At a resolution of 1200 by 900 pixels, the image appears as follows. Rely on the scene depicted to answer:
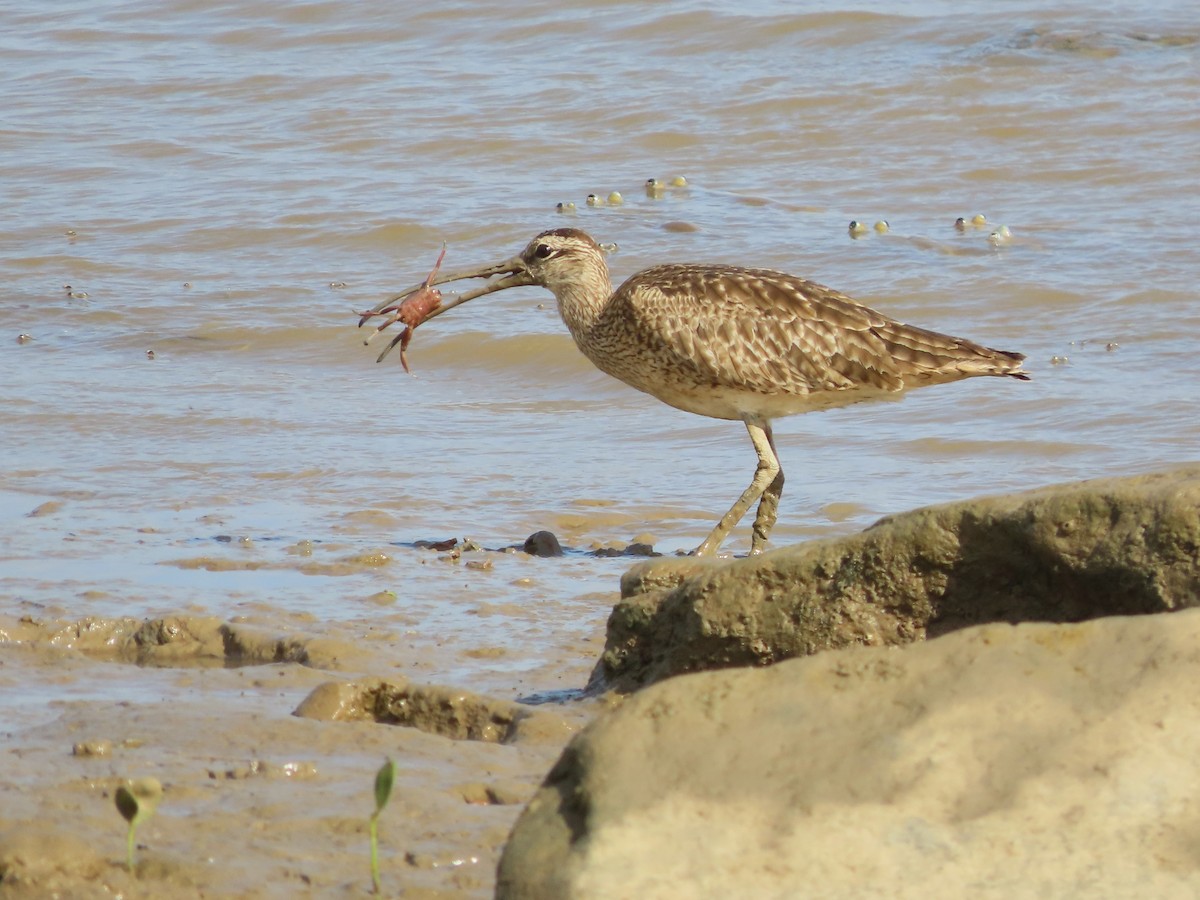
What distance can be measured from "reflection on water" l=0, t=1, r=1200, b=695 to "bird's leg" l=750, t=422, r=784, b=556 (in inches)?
8.9

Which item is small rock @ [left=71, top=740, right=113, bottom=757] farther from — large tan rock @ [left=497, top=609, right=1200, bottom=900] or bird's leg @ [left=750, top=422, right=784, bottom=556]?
bird's leg @ [left=750, top=422, right=784, bottom=556]

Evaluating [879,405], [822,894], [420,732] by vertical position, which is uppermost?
[822,894]

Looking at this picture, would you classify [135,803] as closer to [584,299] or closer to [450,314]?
[584,299]

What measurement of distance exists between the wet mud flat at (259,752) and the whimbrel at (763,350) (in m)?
1.97

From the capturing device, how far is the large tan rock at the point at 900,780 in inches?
122

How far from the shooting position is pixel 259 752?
15.6 feet

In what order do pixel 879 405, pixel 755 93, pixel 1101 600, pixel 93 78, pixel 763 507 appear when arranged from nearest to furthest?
1. pixel 1101 600
2. pixel 763 507
3. pixel 879 405
4. pixel 755 93
5. pixel 93 78

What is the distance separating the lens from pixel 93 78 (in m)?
18.5

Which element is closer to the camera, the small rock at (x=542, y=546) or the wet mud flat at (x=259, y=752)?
the wet mud flat at (x=259, y=752)

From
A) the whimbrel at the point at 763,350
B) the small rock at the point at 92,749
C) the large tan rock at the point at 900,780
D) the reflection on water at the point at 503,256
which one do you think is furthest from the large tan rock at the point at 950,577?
the whimbrel at the point at 763,350

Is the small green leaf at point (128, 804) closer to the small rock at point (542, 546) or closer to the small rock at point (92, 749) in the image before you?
the small rock at point (92, 749)

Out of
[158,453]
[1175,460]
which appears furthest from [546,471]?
[1175,460]

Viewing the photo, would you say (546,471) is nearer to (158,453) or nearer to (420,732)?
(158,453)

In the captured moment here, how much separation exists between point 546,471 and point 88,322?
13.4ft
